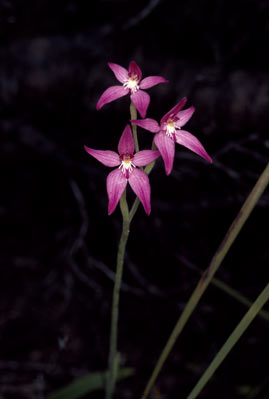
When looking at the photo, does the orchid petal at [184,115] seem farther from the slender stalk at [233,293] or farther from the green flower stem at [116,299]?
the slender stalk at [233,293]

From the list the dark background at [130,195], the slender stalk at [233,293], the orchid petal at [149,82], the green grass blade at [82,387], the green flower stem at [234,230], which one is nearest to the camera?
the green flower stem at [234,230]

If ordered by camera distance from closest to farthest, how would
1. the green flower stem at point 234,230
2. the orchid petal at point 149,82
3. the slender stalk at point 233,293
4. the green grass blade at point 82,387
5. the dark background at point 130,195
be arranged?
the green flower stem at point 234,230 → the orchid petal at point 149,82 → the slender stalk at point 233,293 → the green grass blade at point 82,387 → the dark background at point 130,195

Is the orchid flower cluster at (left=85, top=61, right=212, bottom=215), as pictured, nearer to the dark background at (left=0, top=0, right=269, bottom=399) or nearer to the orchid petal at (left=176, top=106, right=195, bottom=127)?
the orchid petal at (left=176, top=106, right=195, bottom=127)

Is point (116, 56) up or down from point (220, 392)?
up

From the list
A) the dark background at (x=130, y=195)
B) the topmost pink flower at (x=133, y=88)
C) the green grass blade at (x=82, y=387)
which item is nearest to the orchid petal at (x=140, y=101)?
the topmost pink flower at (x=133, y=88)

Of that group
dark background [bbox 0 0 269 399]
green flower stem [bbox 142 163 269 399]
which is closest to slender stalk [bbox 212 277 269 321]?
green flower stem [bbox 142 163 269 399]

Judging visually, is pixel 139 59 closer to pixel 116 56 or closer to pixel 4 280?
pixel 116 56

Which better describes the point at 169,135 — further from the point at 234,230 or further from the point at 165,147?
the point at 234,230

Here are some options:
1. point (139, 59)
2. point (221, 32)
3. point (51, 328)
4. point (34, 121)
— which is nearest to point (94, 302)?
point (51, 328)
